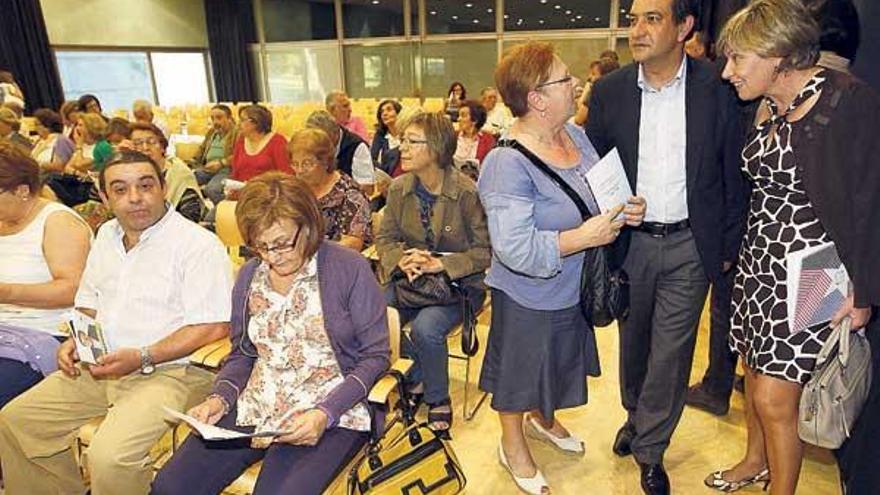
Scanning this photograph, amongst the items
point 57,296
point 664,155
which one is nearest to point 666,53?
point 664,155

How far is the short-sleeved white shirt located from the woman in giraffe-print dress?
1658 millimetres

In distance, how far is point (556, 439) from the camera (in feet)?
7.64

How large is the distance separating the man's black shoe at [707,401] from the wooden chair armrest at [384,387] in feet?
4.87

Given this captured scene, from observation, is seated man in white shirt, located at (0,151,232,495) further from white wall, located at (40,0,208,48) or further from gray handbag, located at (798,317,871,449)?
white wall, located at (40,0,208,48)

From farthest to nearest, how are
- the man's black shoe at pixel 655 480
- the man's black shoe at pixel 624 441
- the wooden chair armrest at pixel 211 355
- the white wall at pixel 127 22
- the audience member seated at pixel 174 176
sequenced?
the white wall at pixel 127 22 → the audience member seated at pixel 174 176 → the man's black shoe at pixel 624 441 → the man's black shoe at pixel 655 480 → the wooden chair armrest at pixel 211 355

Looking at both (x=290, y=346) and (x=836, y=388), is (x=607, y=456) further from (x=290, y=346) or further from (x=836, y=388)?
(x=290, y=346)

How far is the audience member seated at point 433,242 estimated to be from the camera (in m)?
2.38

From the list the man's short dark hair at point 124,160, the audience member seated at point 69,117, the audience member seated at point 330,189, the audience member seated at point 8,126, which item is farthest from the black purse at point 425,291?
the audience member seated at point 69,117

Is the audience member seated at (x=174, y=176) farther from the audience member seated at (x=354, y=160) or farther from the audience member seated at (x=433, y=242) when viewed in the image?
the audience member seated at (x=433, y=242)

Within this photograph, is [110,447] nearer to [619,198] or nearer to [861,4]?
[619,198]

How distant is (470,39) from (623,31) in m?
2.69

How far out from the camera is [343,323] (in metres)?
1.64

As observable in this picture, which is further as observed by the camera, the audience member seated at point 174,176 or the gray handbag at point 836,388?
the audience member seated at point 174,176

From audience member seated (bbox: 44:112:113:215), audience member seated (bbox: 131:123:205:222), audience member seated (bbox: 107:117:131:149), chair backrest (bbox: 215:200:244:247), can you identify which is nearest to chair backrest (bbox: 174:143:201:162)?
audience member seated (bbox: 44:112:113:215)
